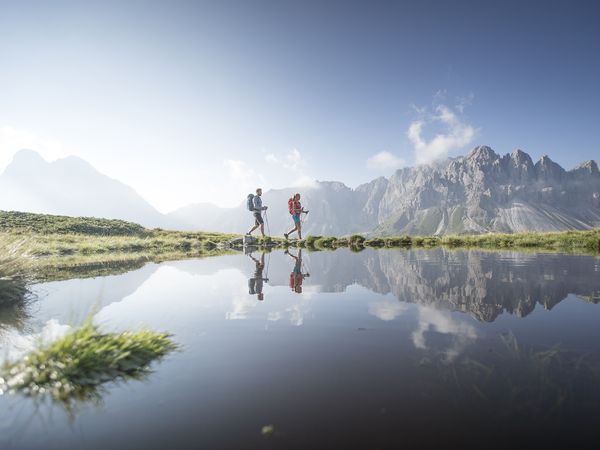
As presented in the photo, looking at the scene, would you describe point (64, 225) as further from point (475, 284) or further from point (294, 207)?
point (475, 284)

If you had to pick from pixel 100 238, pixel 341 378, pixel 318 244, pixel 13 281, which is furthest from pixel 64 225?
pixel 341 378

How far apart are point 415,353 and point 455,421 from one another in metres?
1.45

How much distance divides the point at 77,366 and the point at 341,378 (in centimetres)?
290

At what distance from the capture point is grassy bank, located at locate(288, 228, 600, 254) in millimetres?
24031

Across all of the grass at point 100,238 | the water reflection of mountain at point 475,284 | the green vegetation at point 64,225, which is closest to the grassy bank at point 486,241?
the grass at point 100,238

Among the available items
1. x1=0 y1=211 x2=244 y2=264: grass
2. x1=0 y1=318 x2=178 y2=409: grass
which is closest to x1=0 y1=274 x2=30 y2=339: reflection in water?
x1=0 y1=318 x2=178 y2=409: grass

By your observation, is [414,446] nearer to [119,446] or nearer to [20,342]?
[119,446]

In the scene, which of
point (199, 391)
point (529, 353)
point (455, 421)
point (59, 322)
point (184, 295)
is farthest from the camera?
point (184, 295)

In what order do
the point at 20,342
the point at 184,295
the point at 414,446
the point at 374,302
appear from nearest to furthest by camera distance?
1. the point at 414,446
2. the point at 20,342
3. the point at 374,302
4. the point at 184,295

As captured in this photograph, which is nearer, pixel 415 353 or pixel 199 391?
pixel 199 391

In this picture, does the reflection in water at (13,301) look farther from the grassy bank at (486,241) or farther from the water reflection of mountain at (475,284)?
the grassy bank at (486,241)

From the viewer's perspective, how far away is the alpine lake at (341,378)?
253 centimetres

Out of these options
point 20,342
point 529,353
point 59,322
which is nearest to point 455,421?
point 529,353

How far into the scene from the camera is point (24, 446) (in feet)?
8.09
